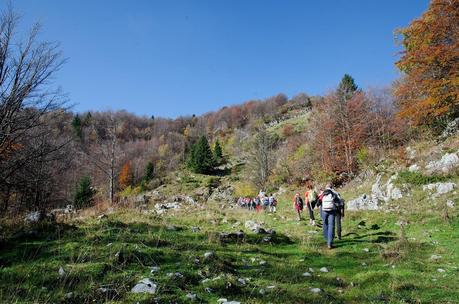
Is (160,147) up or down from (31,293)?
up

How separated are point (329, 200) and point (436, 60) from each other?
18398mm

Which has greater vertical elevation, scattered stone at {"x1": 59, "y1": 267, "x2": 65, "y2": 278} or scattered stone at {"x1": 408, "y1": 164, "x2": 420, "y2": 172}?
scattered stone at {"x1": 408, "y1": 164, "x2": 420, "y2": 172}

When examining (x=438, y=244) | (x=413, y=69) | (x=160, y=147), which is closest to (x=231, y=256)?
(x=438, y=244)

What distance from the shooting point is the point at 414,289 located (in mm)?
5902

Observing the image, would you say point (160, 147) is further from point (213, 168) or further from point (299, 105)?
point (299, 105)

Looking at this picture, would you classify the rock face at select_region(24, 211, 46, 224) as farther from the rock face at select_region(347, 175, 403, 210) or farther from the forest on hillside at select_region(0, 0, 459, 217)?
the rock face at select_region(347, 175, 403, 210)

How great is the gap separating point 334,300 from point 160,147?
122719mm

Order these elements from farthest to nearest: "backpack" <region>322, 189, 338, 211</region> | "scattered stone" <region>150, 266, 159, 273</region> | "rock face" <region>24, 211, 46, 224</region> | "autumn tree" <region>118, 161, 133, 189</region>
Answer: "autumn tree" <region>118, 161, 133, 189</region> → "backpack" <region>322, 189, 338, 211</region> → "rock face" <region>24, 211, 46, 224</region> → "scattered stone" <region>150, 266, 159, 273</region>

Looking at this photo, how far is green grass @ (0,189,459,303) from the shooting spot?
5094mm

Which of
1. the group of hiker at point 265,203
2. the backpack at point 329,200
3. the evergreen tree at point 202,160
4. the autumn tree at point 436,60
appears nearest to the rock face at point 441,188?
the autumn tree at point 436,60

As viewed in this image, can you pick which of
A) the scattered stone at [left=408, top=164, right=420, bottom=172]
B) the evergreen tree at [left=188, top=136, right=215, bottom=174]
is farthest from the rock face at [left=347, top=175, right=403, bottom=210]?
the evergreen tree at [left=188, top=136, right=215, bottom=174]

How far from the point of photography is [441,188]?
15617mm

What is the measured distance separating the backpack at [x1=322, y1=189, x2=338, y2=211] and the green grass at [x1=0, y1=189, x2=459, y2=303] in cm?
124

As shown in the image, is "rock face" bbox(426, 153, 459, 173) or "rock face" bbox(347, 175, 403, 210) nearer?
"rock face" bbox(426, 153, 459, 173)
